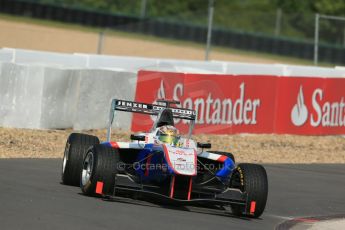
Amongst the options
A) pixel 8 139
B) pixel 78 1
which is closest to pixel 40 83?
pixel 8 139

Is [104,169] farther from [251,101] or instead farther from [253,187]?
[251,101]

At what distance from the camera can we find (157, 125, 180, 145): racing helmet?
37.2ft

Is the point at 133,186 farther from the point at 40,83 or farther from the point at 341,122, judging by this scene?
the point at 341,122

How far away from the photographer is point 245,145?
60.8 feet

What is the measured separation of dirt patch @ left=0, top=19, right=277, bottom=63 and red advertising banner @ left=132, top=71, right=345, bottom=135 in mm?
11123

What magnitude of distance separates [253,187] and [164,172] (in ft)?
3.18

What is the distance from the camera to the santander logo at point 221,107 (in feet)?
61.9

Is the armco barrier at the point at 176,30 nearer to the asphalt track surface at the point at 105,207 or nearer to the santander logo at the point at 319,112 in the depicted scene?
the santander logo at the point at 319,112

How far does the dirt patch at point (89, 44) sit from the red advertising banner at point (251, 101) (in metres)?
11.1

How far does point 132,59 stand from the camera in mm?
23094

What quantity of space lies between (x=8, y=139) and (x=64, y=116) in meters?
2.08

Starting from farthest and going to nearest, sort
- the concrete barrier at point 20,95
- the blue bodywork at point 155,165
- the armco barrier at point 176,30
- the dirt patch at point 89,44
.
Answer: the armco barrier at point 176,30, the dirt patch at point 89,44, the concrete barrier at point 20,95, the blue bodywork at point 155,165

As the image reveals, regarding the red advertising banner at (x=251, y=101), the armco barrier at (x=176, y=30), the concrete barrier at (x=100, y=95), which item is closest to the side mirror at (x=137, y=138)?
the concrete barrier at (x=100, y=95)

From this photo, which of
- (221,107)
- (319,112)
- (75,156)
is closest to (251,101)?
(221,107)
